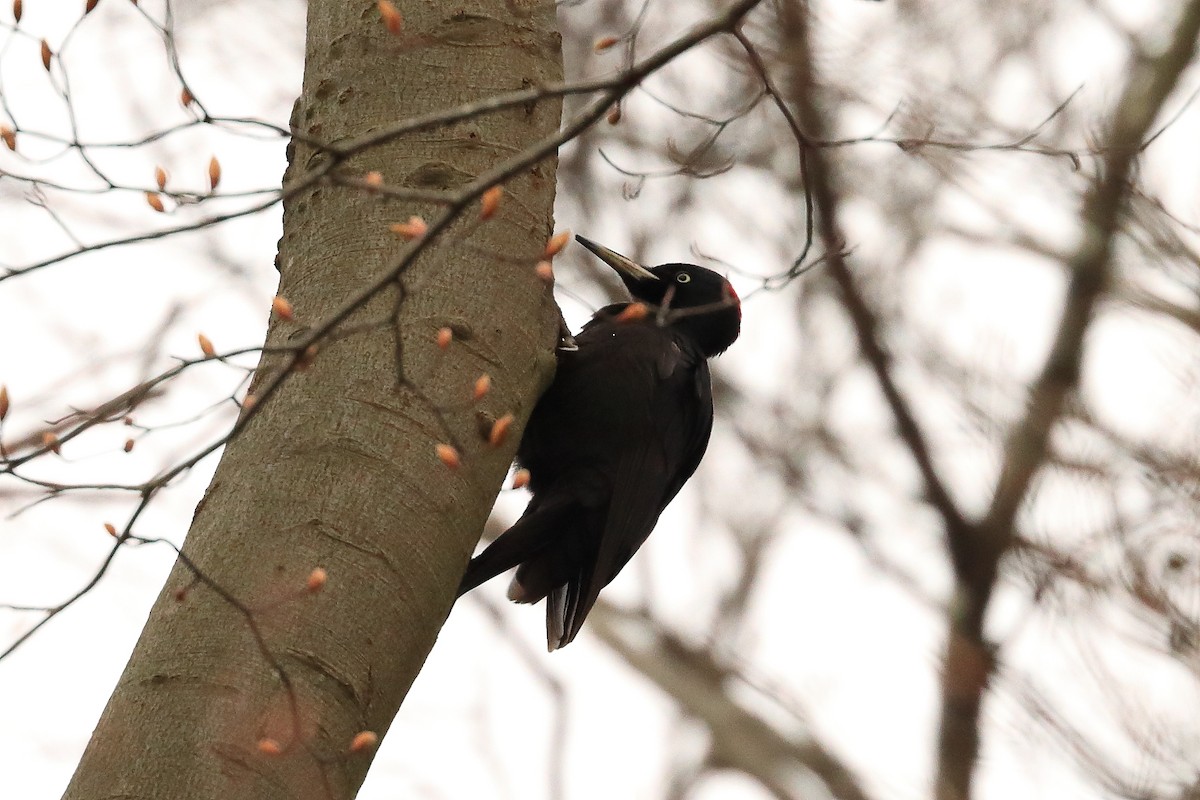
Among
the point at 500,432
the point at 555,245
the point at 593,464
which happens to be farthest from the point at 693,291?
the point at 555,245

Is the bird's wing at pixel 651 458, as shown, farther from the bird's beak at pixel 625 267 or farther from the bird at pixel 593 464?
the bird's beak at pixel 625 267

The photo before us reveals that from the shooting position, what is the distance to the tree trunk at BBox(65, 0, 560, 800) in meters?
1.77

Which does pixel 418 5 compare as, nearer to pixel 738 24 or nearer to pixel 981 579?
pixel 738 24

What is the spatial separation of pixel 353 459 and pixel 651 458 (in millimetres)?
1684

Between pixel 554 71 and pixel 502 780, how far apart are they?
6059 millimetres

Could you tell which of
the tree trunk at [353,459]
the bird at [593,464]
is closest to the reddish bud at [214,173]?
the tree trunk at [353,459]

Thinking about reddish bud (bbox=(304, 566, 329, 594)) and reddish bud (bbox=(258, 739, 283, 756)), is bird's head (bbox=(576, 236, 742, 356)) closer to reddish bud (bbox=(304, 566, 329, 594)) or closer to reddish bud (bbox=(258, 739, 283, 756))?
reddish bud (bbox=(304, 566, 329, 594))

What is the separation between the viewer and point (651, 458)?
3652 mm

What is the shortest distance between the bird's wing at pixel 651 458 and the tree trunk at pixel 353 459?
1.00 meters

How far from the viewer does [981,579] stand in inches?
170

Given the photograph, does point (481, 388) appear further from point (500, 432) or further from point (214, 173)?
point (214, 173)

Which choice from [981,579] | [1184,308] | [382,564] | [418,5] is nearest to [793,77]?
[1184,308]

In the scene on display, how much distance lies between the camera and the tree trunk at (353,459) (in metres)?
1.77

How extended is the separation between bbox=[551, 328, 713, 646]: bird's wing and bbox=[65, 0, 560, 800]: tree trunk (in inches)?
39.3
